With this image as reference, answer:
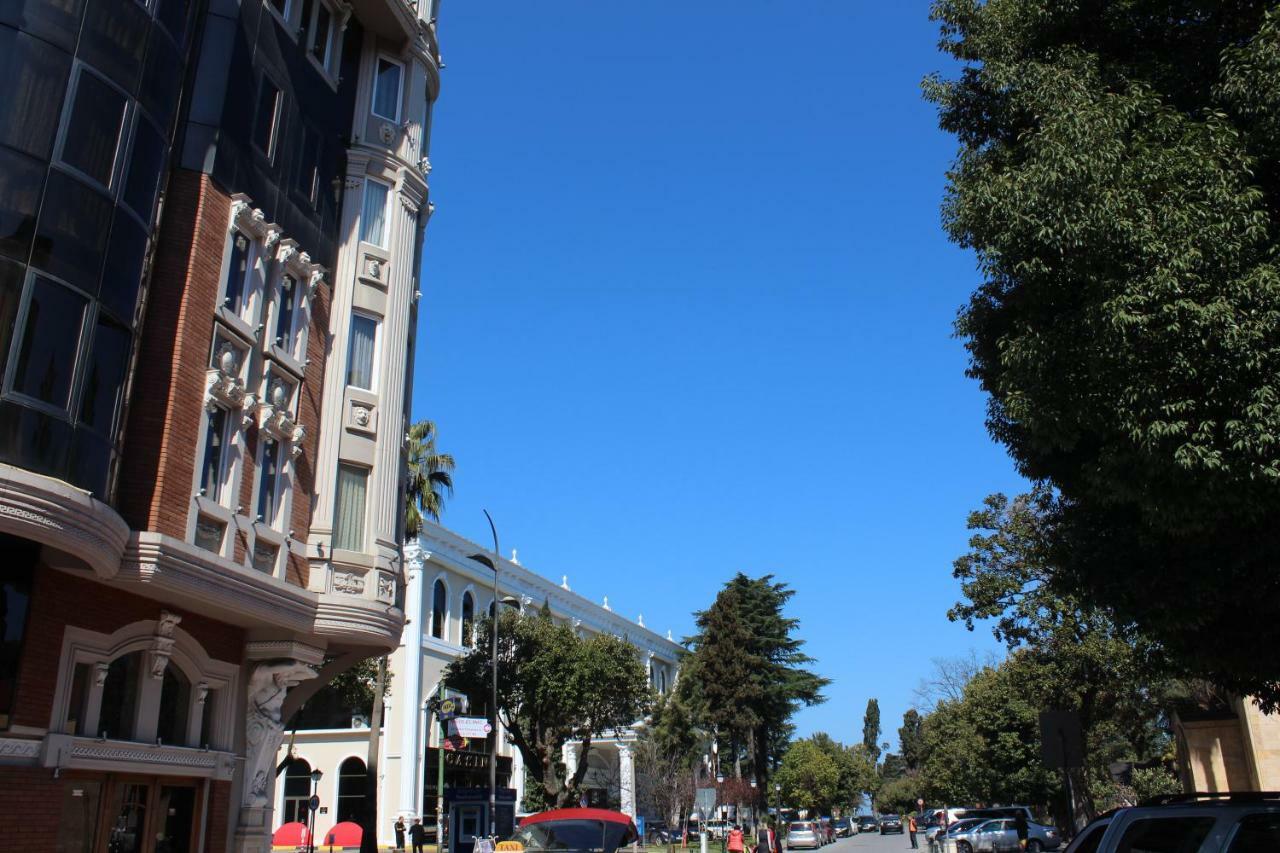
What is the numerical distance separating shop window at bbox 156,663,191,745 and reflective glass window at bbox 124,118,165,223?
21.3 feet

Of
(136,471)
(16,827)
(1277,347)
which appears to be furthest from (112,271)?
(1277,347)

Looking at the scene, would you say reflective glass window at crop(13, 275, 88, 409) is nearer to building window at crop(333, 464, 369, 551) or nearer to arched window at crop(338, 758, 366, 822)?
building window at crop(333, 464, 369, 551)

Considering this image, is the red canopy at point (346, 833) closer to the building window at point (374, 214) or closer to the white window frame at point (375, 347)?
the white window frame at point (375, 347)

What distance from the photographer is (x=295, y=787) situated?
4516 cm

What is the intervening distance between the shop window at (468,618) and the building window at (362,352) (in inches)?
1254

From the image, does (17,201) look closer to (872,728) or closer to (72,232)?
(72,232)

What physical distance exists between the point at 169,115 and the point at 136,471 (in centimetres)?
490

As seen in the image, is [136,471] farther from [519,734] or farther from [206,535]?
[519,734]

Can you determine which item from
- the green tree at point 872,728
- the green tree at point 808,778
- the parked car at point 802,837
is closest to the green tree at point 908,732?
the green tree at point 872,728

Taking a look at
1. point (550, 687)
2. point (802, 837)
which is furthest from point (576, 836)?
point (802, 837)

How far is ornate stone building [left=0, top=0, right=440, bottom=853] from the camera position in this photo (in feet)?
37.3

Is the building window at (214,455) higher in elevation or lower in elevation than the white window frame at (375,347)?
lower

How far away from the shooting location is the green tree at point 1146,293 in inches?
384

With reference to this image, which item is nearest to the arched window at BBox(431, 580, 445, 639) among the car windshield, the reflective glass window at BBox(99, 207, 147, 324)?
the car windshield
